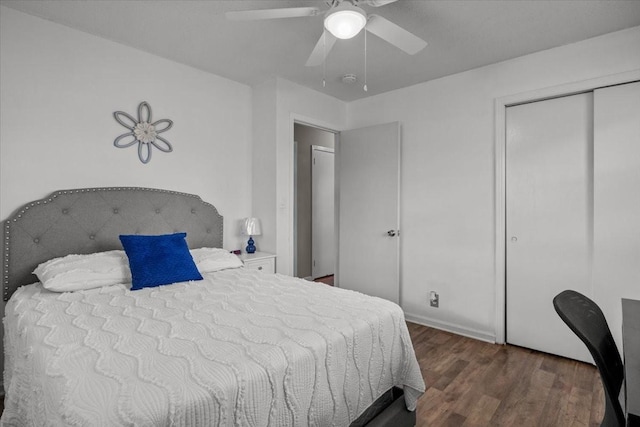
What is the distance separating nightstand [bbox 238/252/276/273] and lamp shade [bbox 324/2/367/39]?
2.06m

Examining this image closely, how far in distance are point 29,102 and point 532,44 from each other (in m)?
3.73

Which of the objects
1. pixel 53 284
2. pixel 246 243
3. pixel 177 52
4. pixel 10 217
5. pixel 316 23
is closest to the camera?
pixel 53 284

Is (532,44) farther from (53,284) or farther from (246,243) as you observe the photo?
(53,284)

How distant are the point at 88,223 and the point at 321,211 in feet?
10.6

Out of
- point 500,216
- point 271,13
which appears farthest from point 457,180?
point 271,13

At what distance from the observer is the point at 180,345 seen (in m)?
1.24

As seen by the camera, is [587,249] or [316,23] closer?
[316,23]

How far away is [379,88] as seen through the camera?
11.8 ft

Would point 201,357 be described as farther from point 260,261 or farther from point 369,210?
point 369,210

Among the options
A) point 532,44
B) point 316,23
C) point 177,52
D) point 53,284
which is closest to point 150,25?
point 177,52

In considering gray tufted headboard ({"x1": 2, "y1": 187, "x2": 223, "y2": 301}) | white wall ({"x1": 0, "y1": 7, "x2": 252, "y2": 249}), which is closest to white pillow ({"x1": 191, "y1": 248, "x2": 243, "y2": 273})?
gray tufted headboard ({"x1": 2, "y1": 187, "x2": 223, "y2": 301})

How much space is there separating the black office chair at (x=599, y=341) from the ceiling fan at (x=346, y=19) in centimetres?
151

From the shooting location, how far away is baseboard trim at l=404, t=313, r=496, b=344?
9.85 feet

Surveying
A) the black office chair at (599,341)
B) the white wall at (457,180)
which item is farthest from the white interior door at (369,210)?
the black office chair at (599,341)
